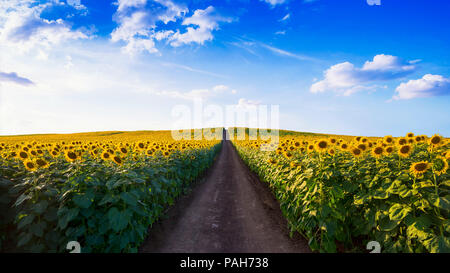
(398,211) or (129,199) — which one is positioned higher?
(129,199)

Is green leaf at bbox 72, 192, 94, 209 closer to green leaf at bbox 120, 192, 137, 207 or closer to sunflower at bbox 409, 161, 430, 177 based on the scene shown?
green leaf at bbox 120, 192, 137, 207

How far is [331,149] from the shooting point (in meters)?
6.98

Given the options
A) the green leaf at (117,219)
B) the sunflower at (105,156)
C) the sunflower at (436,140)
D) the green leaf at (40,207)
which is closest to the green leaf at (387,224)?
the sunflower at (436,140)

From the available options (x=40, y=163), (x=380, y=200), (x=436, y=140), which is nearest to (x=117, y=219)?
(x=40, y=163)

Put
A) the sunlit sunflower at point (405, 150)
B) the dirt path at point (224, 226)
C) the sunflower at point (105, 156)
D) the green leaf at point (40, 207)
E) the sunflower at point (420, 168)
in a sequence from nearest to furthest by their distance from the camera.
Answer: the green leaf at point (40, 207) → the sunflower at point (420, 168) → the sunlit sunflower at point (405, 150) → the sunflower at point (105, 156) → the dirt path at point (224, 226)

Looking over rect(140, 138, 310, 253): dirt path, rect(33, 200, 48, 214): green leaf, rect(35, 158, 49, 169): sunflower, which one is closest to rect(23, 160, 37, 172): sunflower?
rect(35, 158, 49, 169): sunflower

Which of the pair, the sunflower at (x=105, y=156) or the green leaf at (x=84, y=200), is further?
the sunflower at (x=105, y=156)

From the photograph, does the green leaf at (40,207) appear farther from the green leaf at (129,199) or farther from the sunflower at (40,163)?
the green leaf at (129,199)

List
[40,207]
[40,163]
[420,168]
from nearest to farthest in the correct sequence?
1. [40,207]
2. [420,168]
3. [40,163]

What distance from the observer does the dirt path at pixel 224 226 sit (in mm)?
5918

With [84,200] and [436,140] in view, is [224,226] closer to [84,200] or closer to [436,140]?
[84,200]

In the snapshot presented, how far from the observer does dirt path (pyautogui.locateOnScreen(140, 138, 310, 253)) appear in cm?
592

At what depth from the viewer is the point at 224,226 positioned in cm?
732
